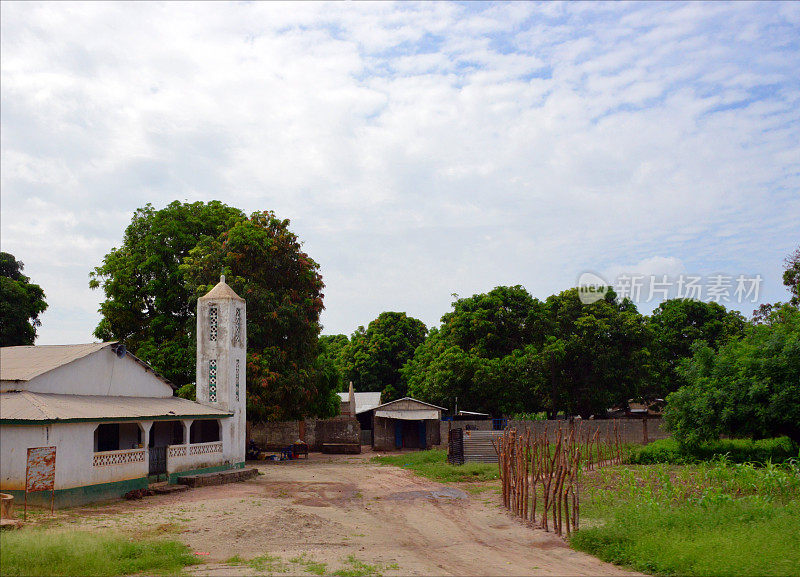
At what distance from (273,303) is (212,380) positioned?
608 cm

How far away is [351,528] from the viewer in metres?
14.0

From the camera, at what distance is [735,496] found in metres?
15.5

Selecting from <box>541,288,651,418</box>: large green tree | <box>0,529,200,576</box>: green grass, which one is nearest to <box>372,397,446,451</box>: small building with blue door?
<box>541,288,651,418</box>: large green tree

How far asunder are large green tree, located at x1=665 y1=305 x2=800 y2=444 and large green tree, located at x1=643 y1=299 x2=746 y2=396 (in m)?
18.4

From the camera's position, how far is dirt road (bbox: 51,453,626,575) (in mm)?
10766

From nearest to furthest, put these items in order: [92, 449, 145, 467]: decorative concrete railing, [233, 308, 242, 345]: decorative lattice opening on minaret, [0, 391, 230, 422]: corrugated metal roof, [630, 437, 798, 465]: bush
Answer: [0, 391, 230, 422]: corrugated metal roof
[92, 449, 145, 467]: decorative concrete railing
[630, 437, 798, 465]: bush
[233, 308, 242, 345]: decorative lattice opening on minaret

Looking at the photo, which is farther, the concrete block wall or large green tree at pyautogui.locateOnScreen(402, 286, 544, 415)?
large green tree at pyautogui.locateOnScreen(402, 286, 544, 415)

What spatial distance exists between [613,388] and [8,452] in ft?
108

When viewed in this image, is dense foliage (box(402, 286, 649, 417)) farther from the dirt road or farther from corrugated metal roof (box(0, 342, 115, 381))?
corrugated metal roof (box(0, 342, 115, 381))

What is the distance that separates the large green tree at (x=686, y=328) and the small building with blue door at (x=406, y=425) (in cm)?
1451

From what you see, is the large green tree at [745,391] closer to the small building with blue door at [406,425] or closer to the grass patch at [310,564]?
the small building with blue door at [406,425]

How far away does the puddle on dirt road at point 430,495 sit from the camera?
Answer: 19109 mm

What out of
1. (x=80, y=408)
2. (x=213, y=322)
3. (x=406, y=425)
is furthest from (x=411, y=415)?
(x=80, y=408)

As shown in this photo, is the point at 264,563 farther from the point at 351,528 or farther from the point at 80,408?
the point at 80,408
